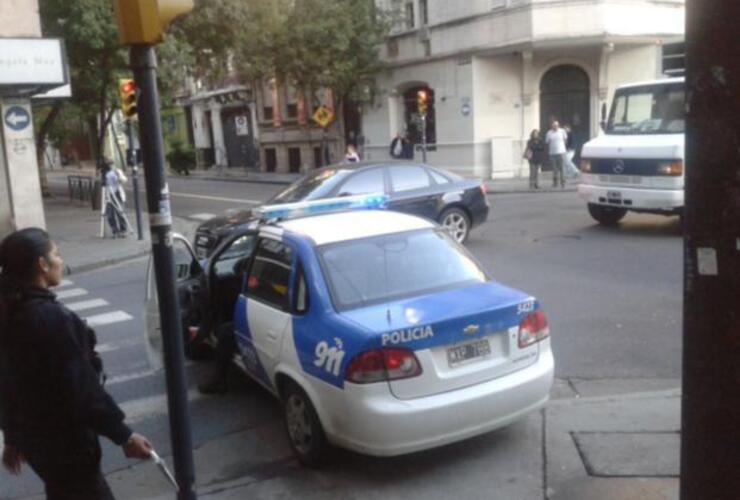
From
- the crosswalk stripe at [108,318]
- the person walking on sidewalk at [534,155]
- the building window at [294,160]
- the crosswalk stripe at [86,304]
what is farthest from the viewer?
the building window at [294,160]

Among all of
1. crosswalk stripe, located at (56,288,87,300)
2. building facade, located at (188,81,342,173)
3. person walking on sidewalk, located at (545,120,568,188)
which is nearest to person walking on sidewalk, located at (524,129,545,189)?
person walking on sidewalk, located at (545,120,568,188)

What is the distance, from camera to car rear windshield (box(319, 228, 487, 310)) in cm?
516

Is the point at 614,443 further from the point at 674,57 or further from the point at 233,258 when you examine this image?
the point at 233,258

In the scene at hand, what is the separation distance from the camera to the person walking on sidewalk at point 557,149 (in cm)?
2219

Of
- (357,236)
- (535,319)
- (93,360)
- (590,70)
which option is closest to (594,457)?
(535,319)

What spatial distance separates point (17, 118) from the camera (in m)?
15.7

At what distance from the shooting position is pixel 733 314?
9.09 ft

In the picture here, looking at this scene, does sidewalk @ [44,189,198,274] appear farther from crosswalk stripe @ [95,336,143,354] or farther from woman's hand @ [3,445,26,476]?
woman's hand @ [3,445,26,476]

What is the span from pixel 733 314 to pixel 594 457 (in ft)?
7.77

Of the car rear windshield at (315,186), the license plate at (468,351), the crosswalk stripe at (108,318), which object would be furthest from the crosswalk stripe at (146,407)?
the car rear windshield at (315,186)

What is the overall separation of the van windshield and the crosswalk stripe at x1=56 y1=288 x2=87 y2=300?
9.23m

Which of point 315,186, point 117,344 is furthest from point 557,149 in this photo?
point 117,344

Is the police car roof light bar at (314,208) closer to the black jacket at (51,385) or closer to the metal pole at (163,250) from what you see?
the metal pole at (163,250)

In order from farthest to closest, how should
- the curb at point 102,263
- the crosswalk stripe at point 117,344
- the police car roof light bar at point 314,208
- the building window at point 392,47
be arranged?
1. the building window at point 392,47
2. the curb at point 102,263
3. the crosswalk stripe at point 117,344
4. the police car roof light bar at point 314,208
